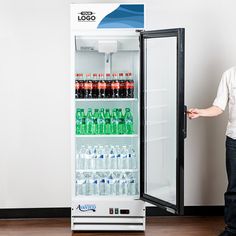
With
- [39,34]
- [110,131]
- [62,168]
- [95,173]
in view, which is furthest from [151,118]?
[39,34]

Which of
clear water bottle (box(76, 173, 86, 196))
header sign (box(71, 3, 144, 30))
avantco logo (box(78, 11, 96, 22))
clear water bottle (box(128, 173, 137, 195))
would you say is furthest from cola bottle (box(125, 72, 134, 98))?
clear water bottle (box(76, 173, 86, 196))

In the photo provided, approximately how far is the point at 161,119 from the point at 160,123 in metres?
0.04

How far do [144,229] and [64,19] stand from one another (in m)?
2.25

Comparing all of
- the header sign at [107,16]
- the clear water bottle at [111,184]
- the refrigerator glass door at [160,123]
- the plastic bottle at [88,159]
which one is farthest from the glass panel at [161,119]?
the plastic bottle at [88,159]

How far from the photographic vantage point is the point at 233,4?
484cm

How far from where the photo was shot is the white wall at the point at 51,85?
15.6ft

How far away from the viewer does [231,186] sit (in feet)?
13.2

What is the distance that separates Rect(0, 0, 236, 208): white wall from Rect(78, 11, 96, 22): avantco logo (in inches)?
24.5

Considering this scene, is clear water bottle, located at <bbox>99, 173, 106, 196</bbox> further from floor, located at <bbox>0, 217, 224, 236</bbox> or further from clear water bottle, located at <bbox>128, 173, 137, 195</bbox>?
floor, located at <bbox>0, 217, 224, 236</bbox>

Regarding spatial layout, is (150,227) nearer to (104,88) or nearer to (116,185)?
(116,185)

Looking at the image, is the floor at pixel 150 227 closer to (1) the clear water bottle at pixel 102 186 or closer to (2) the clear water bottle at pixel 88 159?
(1) the clear water bottle at pixel 102 186

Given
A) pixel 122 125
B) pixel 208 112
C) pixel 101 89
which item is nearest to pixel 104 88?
pixel 101 89

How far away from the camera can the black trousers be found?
397 centimetres

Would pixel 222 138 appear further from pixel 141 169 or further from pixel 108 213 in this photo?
pixel 108 213
